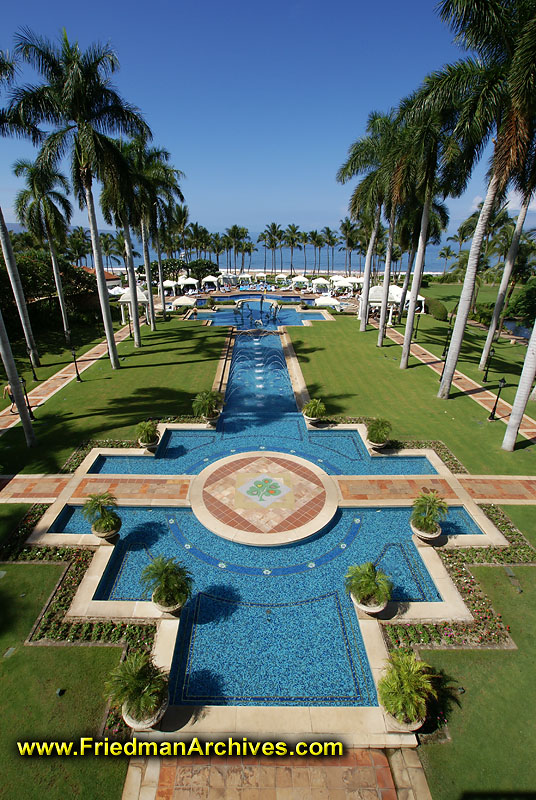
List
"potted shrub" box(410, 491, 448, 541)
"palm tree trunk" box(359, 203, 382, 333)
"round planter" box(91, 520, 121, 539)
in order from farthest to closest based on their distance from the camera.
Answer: "palm tree trunk" box(359, 203, 382, 333), "potted shrub" box(410, 491, 448, 541), "round planter" box(91, 520, 121, 539)

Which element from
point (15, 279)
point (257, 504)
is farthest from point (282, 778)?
point (15, 279)

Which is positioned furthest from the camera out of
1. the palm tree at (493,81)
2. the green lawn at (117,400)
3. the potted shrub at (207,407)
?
the potted shrub at (207,407)

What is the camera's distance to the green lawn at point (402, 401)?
17938 millimetres

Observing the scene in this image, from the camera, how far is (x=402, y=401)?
2309cm

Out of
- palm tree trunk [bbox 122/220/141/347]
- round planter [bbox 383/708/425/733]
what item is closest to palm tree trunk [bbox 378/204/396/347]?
palm tree trunk [bbox 122/220/141/347]

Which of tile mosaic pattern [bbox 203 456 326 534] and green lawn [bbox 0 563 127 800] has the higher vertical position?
tile mosaic pattern [bbox 203 456 326 534]

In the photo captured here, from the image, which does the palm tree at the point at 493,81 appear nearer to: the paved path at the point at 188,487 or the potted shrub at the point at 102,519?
the paved path at the point at 188,487

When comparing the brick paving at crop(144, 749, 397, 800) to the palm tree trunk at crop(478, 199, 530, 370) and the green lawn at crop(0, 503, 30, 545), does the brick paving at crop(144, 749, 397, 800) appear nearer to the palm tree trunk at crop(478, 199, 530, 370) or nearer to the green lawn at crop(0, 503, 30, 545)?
the green lawn at crop(0, 503, 30, 545)

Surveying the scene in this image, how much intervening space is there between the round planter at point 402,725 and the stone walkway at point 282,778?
1.17 ft

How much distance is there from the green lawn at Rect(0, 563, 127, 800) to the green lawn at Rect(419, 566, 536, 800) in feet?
20.2

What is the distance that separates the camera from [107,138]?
21.3 metres

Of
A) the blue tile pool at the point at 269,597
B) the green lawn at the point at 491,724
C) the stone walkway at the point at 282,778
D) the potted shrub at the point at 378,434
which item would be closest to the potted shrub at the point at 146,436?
the blue tile pool at the point at 269,597

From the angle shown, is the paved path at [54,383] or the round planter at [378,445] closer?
the round planter at [378,445]

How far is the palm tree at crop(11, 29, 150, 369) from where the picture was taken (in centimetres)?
1978
